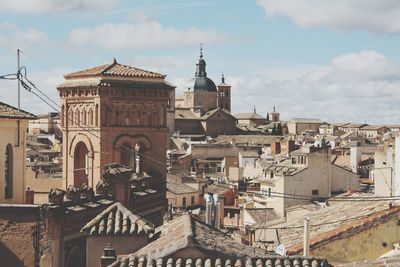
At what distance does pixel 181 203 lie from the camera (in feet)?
153

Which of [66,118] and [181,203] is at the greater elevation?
[66,118]

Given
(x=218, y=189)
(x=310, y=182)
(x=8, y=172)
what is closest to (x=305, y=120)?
(x=218, y=189)

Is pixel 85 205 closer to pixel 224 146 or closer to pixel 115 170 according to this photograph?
pixel 115 170

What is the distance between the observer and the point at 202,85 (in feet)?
436

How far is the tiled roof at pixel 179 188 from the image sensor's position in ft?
155

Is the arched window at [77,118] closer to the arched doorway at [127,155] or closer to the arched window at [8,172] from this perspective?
the arched doorway at [127,155]

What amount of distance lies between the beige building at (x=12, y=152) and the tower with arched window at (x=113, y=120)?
445cm

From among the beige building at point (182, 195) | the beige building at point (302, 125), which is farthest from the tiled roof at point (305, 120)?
the beige building at point (182, 195)

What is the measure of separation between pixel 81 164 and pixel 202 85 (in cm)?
10800

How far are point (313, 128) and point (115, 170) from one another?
134 metres

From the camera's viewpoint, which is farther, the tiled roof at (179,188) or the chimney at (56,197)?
the tiled roof at (179,188)

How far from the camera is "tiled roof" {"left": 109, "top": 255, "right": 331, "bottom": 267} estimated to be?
1007cm

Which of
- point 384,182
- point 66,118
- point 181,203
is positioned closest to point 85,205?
point 66,118

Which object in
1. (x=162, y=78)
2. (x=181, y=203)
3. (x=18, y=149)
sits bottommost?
(x=181, y=203)
